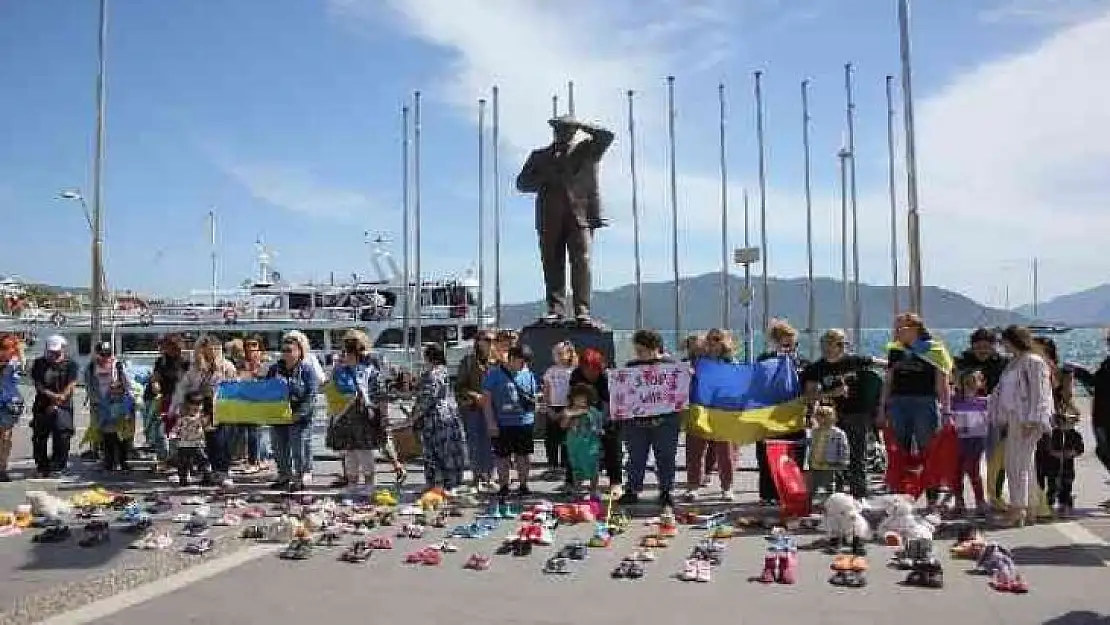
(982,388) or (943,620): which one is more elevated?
(982,388)

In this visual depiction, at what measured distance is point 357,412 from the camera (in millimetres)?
10109

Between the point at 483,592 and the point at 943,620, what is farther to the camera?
the point at 483,592

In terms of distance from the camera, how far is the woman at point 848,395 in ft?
28.0

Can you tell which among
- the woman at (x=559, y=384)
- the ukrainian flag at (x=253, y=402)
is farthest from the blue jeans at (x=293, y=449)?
the woman at (x=559, y=384)

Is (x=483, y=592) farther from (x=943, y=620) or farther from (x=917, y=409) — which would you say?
(x=917, y=409)

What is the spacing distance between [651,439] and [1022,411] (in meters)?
3.08

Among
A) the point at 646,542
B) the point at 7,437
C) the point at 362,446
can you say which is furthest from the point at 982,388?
the point at 7,437

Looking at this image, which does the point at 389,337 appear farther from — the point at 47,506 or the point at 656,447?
the point at 656,447

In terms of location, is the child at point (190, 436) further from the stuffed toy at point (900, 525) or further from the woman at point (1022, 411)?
the woman at point (1022, 411)

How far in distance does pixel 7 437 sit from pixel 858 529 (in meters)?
9.46

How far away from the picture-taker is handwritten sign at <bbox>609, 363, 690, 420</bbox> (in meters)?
8.95

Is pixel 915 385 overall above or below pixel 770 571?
above

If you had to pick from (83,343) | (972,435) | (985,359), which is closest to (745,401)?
(972,435)

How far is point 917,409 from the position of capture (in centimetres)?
850
